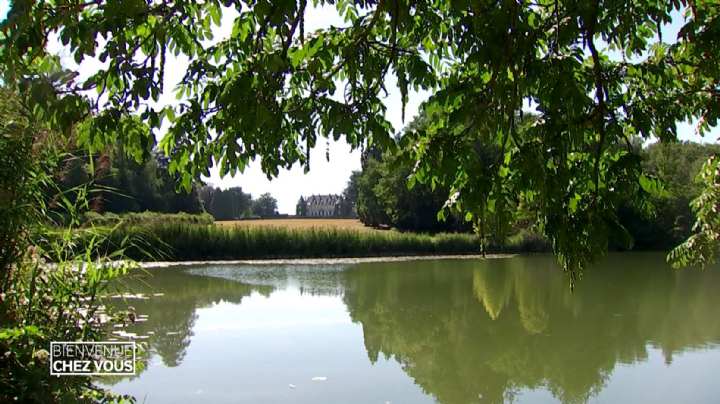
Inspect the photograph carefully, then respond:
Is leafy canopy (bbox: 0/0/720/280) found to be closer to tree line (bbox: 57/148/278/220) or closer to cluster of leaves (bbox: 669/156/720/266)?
tree line (bbox: 57/148/278/220)

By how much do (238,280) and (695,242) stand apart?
35.3ft

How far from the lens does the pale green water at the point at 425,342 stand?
5.70 meters

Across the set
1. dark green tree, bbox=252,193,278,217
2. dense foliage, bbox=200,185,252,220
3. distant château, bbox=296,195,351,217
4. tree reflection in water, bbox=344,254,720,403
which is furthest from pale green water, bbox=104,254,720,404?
distant château, bbox=296,195,351,217

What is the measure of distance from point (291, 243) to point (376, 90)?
19.1 meters

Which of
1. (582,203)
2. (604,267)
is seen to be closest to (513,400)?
(582,203)

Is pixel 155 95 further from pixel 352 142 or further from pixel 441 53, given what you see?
pixel 441 53

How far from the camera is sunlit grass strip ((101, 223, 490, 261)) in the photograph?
65.5 ft

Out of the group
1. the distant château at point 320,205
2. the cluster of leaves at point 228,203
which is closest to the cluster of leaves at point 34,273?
the cluster of leaves at point 228,203

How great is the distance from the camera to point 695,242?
5.96 metres

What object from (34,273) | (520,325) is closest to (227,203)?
(520,325)

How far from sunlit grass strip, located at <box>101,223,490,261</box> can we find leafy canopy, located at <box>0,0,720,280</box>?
15.4m

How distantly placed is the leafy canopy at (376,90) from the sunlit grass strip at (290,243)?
50.6 feet

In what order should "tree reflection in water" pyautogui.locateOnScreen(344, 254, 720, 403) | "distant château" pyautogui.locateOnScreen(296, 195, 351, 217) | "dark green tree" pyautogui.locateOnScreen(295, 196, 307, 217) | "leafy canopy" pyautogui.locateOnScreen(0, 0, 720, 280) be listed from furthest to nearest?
"distant château" pyautogui.locateOnScreen(296, 195, 351, 217)
"dark green tree" pyautogui.locateOnScreen(295, 196, 307, 217)
"tree reflection in water" pyautogui.locateOnScreen(344, 254, 720, 403)
"leafy canopy" pyautogui.locateOnScreen(0, 0, 720, 280)

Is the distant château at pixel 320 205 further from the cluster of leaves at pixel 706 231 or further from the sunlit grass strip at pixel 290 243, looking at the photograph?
the cluster of leaves at pixel 706 231
